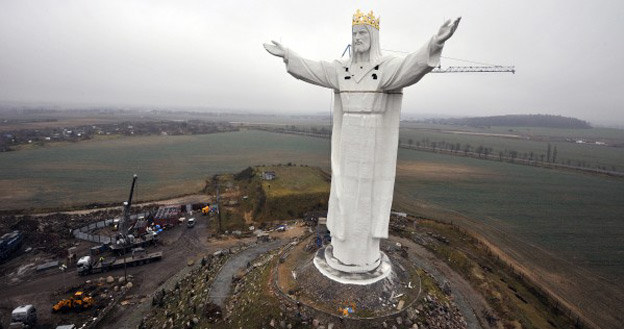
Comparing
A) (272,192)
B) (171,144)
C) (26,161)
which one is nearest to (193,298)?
(272,192)

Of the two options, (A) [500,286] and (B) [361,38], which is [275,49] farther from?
(A) [500,286]

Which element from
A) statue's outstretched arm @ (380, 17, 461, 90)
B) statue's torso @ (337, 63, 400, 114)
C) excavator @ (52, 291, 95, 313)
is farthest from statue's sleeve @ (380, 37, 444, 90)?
excavator @ (52, 291, 95, 313)

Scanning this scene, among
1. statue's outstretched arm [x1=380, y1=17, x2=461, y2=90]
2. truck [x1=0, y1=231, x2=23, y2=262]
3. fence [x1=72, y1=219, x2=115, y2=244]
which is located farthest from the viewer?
fence [x1=72, y1=219, x2=115, y2=244]

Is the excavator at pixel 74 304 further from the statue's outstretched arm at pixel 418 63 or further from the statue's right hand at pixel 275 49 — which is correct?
the statue's outstretched arm at pixel 418 63

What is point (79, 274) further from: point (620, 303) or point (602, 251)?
point (602, 251)

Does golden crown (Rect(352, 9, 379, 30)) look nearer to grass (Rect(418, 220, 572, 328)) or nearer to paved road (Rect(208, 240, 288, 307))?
grass (Rect(418, 220, 572, 328))

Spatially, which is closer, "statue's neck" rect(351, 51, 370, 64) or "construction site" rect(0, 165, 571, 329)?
"statue's neck" rect(351, 51, 370, 64)
